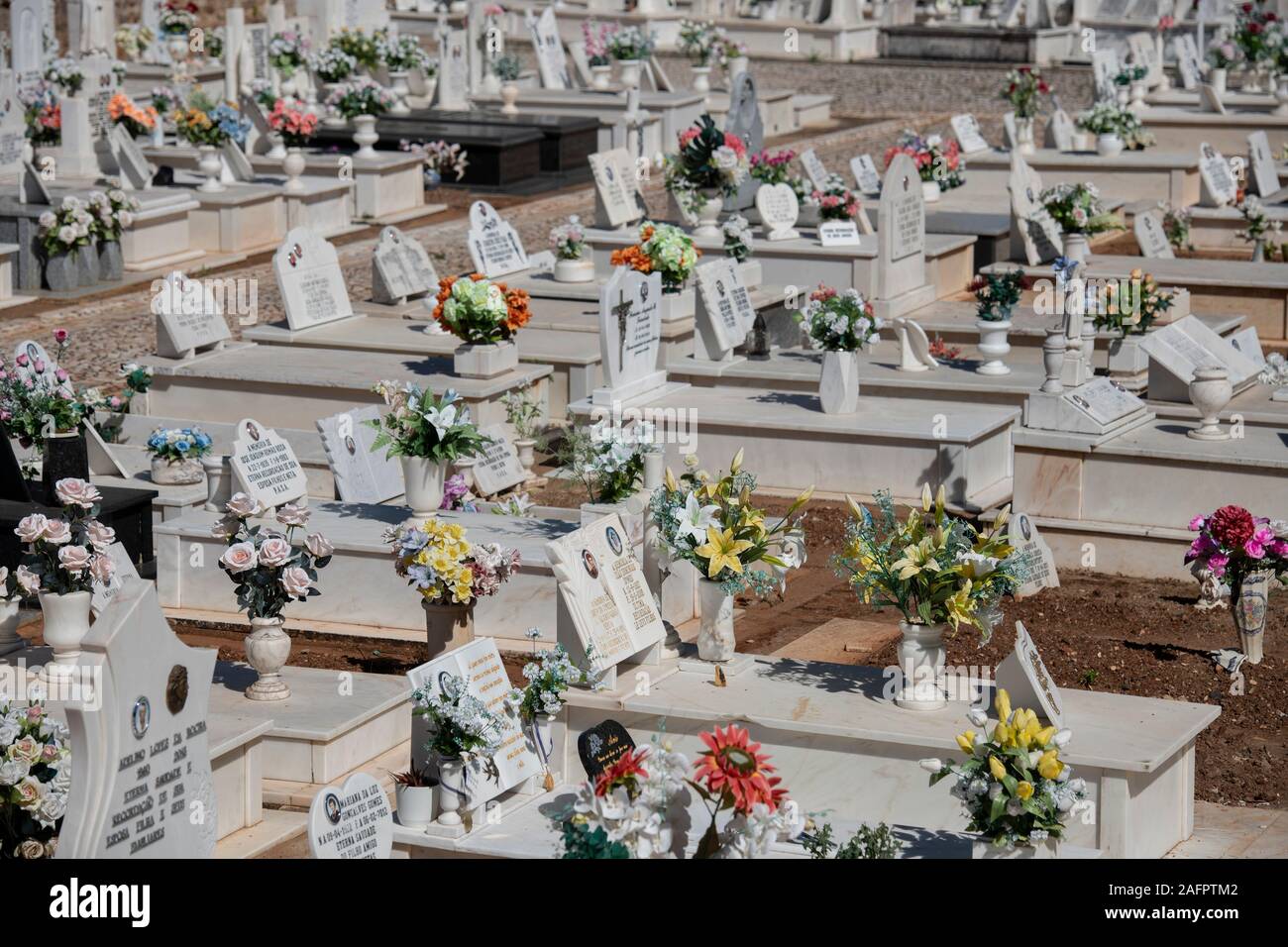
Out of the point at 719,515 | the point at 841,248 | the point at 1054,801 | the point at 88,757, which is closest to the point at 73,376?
the point at 841,248

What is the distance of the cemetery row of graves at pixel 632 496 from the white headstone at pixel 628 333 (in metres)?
0.05

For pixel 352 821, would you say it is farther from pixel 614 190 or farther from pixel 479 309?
pixel 614 190

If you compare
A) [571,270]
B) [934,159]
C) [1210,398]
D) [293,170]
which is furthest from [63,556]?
[934,159]

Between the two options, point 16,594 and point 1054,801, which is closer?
point 1054,801

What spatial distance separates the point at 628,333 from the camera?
16.5 meters

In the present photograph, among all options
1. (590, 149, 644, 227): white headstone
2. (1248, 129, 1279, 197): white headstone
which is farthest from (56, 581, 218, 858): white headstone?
(1248, 129, 1279, 197): white headstone

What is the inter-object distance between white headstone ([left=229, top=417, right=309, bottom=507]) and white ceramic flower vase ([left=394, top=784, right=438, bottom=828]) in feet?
14.8

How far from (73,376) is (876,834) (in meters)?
11.7

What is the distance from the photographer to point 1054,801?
8641 millimetres

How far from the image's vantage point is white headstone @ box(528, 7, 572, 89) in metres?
35.4

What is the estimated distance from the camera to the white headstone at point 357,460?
47.3 feet

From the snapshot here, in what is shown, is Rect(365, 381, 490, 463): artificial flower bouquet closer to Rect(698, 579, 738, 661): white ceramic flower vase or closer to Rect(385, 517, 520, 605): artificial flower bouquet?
Rect(385, 517, 520, 605): artificial flower bouquet

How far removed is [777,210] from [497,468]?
22.2ft
